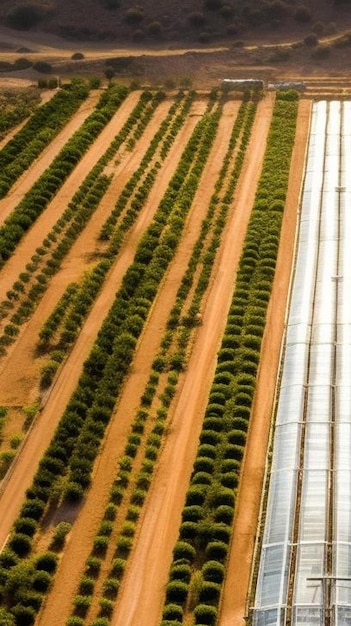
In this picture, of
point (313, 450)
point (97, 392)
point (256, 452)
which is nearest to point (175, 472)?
point (256, 452)

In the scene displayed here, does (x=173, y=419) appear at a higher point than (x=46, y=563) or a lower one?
higher

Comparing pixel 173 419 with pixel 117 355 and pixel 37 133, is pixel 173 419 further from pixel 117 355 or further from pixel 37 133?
pixel 37 133

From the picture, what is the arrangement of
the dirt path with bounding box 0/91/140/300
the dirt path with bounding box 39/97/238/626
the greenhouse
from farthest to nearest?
the dirt path with bounding box 0/91/140/300 < the dirt path with bounding box 39/97/238/626 < the greenhouse

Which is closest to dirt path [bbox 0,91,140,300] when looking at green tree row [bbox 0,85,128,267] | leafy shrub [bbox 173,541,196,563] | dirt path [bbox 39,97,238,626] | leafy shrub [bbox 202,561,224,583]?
green tree row [bbox 0,85,128,267]

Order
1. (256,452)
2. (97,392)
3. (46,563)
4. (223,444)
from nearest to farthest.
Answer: (46,563)
(256,452)
(223,444)
(97,392)

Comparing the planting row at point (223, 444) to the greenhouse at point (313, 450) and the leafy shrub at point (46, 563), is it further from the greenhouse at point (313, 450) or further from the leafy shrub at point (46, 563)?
the leafy shrub at point (46, 563)

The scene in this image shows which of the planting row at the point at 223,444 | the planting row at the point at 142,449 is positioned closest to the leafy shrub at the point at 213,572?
the planting row at the point at 223,444

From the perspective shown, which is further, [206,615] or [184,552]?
[184,552]

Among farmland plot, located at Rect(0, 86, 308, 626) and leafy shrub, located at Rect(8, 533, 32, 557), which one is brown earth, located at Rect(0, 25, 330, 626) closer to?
farmland plot, located at Rect(0, 86, 308, 626)
